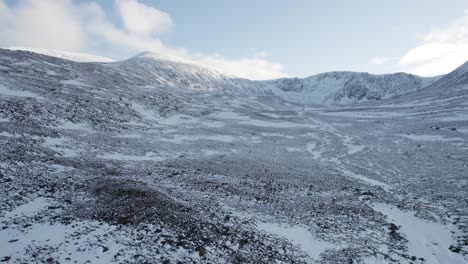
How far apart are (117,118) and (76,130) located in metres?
11.6

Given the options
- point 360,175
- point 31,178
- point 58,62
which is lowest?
point 360,175

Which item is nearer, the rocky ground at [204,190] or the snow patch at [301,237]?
the rocky ground at [204,190]

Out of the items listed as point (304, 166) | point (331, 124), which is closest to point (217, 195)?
point (304, 166)

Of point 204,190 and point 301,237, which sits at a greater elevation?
point 204,190

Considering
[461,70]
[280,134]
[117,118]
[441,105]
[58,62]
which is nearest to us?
[117,118]

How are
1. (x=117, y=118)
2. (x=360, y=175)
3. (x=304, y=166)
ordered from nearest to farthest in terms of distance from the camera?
(x=360, y=175)
(x=304, y=166)
(x=117, y=118)

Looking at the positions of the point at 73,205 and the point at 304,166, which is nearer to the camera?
the point at 73,205

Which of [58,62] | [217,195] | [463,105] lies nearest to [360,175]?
[217,195]

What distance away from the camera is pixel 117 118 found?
163ft

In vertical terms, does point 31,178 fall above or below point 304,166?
above

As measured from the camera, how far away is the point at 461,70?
14225 cm

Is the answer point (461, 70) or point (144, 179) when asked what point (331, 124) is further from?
point (461, 70)

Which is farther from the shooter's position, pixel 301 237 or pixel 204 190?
pixel 204 190

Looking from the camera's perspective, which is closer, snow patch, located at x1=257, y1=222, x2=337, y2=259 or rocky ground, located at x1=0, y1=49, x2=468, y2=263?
rocky ground, located at x1=0, y1=49, x2=468, y2=263
